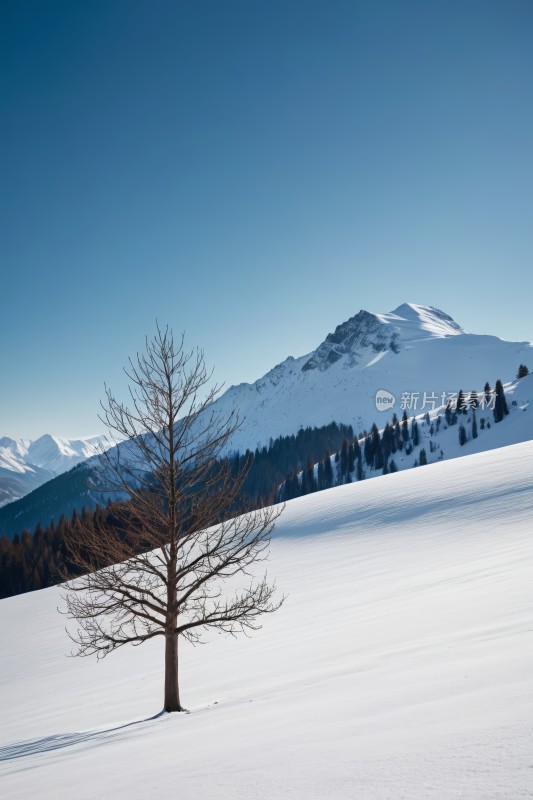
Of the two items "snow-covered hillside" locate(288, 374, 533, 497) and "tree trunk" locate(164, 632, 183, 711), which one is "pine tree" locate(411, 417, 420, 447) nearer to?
"snow-covered hillside" locate(288, 374, 533, 497)

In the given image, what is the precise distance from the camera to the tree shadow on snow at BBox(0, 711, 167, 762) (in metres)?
8.78

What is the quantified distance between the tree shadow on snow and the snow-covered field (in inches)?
2.7

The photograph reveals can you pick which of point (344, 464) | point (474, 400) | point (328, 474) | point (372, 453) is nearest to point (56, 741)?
point (328, 474)

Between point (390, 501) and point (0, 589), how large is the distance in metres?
71.3

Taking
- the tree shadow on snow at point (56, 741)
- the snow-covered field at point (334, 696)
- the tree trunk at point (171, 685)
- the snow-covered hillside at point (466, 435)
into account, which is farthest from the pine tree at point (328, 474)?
the tree shadow on snow at point (56, 741)

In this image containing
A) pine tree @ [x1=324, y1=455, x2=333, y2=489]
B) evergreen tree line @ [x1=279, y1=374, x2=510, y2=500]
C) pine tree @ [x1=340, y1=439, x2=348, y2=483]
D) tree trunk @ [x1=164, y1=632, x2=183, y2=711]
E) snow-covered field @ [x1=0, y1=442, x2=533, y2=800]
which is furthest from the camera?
pine tree @ [x1=324, y1=455, x2=333, y2=489]

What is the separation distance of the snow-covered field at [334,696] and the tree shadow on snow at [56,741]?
0.23 feet

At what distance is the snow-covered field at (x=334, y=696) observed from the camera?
348cm

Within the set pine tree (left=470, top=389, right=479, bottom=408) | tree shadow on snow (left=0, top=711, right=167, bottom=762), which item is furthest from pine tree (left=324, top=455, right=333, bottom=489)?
tree shadow on snow (left=0, top=711, right=167, bottom=762)

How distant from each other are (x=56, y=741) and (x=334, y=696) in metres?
6.60

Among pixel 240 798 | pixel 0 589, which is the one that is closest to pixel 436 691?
pixel 240 798

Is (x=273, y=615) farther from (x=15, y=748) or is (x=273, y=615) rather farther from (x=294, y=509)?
(x=294, y=509)

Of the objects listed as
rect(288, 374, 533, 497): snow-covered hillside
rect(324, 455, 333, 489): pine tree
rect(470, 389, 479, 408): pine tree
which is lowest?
rect(324, 455, 333, 489): pine tree

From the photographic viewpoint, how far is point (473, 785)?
9.05ft
